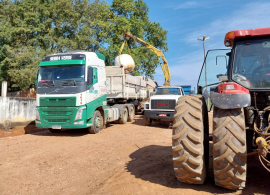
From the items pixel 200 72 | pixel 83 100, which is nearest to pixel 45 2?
pixel 83 100

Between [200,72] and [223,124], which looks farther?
[200,72]

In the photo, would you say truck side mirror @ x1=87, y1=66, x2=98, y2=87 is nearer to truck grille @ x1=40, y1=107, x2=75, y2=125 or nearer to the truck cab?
the truck cab

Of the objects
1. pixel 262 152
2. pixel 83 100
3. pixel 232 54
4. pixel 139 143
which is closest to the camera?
pixel 262 152

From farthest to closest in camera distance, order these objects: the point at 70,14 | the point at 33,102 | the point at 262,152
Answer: the point at 70,14 < the point at 33,102 < the point at 262,152

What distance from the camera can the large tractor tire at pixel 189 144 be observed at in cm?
316

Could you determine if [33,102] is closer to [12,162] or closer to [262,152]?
[12,162]

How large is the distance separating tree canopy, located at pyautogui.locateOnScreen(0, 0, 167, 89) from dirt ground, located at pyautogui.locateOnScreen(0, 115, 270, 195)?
56.4ft

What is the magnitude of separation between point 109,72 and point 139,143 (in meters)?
6.77

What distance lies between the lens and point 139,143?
7.70 m

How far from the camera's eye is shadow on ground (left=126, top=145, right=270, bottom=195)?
138 inches

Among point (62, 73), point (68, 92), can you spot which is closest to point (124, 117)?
point (68, 92)

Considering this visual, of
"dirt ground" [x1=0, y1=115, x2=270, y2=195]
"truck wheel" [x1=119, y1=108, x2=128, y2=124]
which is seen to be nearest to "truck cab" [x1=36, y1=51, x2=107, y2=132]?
"dirt ground" [x1=0, y1=115, x2=270, y2=195]

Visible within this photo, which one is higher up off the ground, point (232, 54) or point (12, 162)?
point (232, 54)

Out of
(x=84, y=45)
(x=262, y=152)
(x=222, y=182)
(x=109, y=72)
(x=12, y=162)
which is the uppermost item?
(x=84, y=45)
